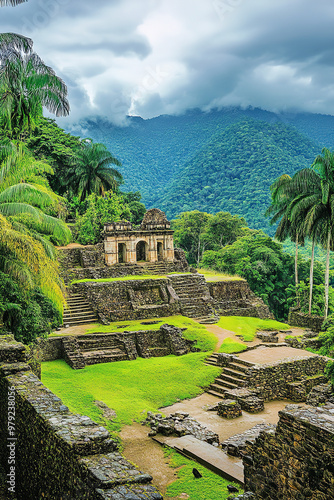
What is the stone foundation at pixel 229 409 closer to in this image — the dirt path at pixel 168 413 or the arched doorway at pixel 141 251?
the dirt path at pixel 168 413

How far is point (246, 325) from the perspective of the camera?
856 inches

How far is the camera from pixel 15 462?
7.12 meters

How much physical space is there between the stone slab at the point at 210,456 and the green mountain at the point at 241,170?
42.9m

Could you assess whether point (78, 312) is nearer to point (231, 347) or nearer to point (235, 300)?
point (231, 347)

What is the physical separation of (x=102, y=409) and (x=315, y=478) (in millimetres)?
6817

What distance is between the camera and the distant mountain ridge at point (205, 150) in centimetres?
5869

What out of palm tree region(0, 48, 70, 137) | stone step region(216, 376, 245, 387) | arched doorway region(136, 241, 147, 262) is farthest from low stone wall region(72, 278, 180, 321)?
palm tree region(0, 48, 70, 137)

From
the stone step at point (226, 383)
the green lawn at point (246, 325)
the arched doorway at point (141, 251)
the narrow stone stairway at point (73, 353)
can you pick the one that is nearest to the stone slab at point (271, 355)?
the stone step at point (226, 383)

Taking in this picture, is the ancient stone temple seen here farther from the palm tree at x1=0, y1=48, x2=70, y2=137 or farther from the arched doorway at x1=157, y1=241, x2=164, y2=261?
the palm tree at x1=0, y1=48, x2=70, y2=137

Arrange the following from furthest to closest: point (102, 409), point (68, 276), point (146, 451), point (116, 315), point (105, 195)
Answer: point (105, 195)
point (68, 276)
point (116, 315)
point (102, 409)
point (146, 451)

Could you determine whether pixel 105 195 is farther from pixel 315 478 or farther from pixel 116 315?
pixel 315 478

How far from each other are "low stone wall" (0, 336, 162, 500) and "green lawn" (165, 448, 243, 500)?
264 cm

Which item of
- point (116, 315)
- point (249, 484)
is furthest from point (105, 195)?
point (249, 484)

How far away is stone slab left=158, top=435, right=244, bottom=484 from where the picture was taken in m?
8.35
